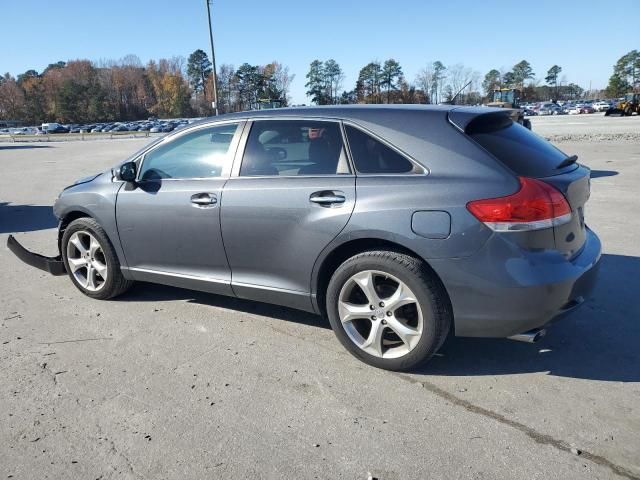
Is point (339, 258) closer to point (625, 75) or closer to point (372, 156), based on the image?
point (372, 156)

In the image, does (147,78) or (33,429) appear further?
(147,78)

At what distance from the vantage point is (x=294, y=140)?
3.87 metres

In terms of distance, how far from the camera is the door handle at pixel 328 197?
136 inches

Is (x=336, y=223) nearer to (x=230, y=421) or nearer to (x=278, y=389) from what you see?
(x=278, y=389)

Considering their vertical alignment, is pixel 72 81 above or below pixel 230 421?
above

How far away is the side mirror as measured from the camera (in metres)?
4.45

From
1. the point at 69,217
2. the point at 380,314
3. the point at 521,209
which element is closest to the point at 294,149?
the point at 380,314

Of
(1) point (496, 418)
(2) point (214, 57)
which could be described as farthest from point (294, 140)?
(2) point (214, 57)

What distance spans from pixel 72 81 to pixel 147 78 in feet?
68.5

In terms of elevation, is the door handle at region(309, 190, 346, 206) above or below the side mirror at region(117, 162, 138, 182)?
below

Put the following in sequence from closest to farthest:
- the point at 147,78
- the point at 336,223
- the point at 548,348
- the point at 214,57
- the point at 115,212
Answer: the point at 336,223 → the point at 548,348 → the point at 115,212 → the point at 214,57 → the point at 147,78

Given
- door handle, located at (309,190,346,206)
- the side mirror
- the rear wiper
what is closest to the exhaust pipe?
the rear wiper

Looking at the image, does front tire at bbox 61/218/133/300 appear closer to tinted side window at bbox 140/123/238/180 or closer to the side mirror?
the side mirror

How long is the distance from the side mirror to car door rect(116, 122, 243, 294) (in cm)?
6
